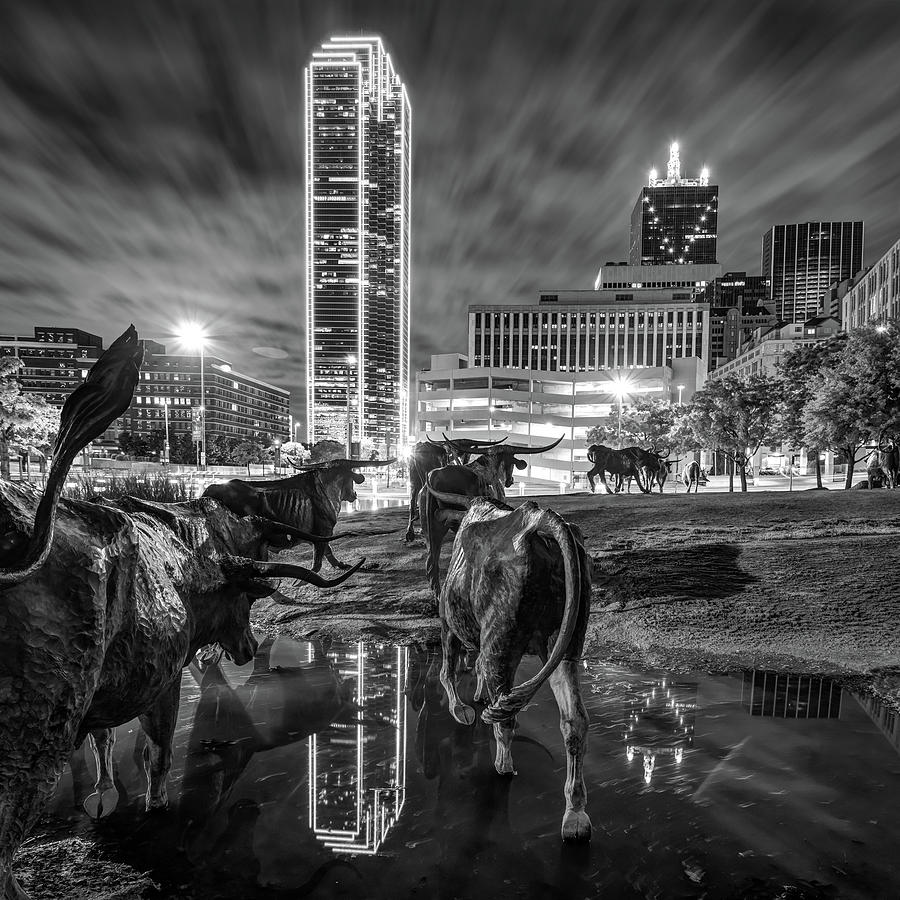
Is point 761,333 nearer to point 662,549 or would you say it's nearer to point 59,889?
point 662,549

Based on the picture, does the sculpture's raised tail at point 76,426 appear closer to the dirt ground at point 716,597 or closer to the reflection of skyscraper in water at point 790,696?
the reflection of skyscraper in water at point 790,696

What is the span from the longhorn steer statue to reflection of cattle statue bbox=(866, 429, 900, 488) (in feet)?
86.5

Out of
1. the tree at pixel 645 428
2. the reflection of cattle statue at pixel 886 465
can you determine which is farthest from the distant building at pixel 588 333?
the reflection of cattle statue at pixel 886 465

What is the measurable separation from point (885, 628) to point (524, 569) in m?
7.01

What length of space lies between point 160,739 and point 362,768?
164 centimetres

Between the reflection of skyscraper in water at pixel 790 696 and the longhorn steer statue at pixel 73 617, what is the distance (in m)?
5.47

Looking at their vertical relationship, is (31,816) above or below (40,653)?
below

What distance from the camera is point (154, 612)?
7.72 ft

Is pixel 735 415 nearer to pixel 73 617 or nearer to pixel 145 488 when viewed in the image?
pixel 145 488

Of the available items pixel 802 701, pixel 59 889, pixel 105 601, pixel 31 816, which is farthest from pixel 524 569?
pixel 802 701

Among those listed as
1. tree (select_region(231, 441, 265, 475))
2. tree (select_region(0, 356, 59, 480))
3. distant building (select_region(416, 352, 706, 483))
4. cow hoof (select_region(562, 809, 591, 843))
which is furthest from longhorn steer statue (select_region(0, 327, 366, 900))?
tree (select_region(231, 441, 265, 475))

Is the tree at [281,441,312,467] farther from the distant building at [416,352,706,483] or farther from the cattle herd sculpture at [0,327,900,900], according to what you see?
the distant building at [416,352,706,483]

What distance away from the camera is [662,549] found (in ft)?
37.0

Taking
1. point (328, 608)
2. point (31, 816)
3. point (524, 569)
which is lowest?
point (328, 608)
